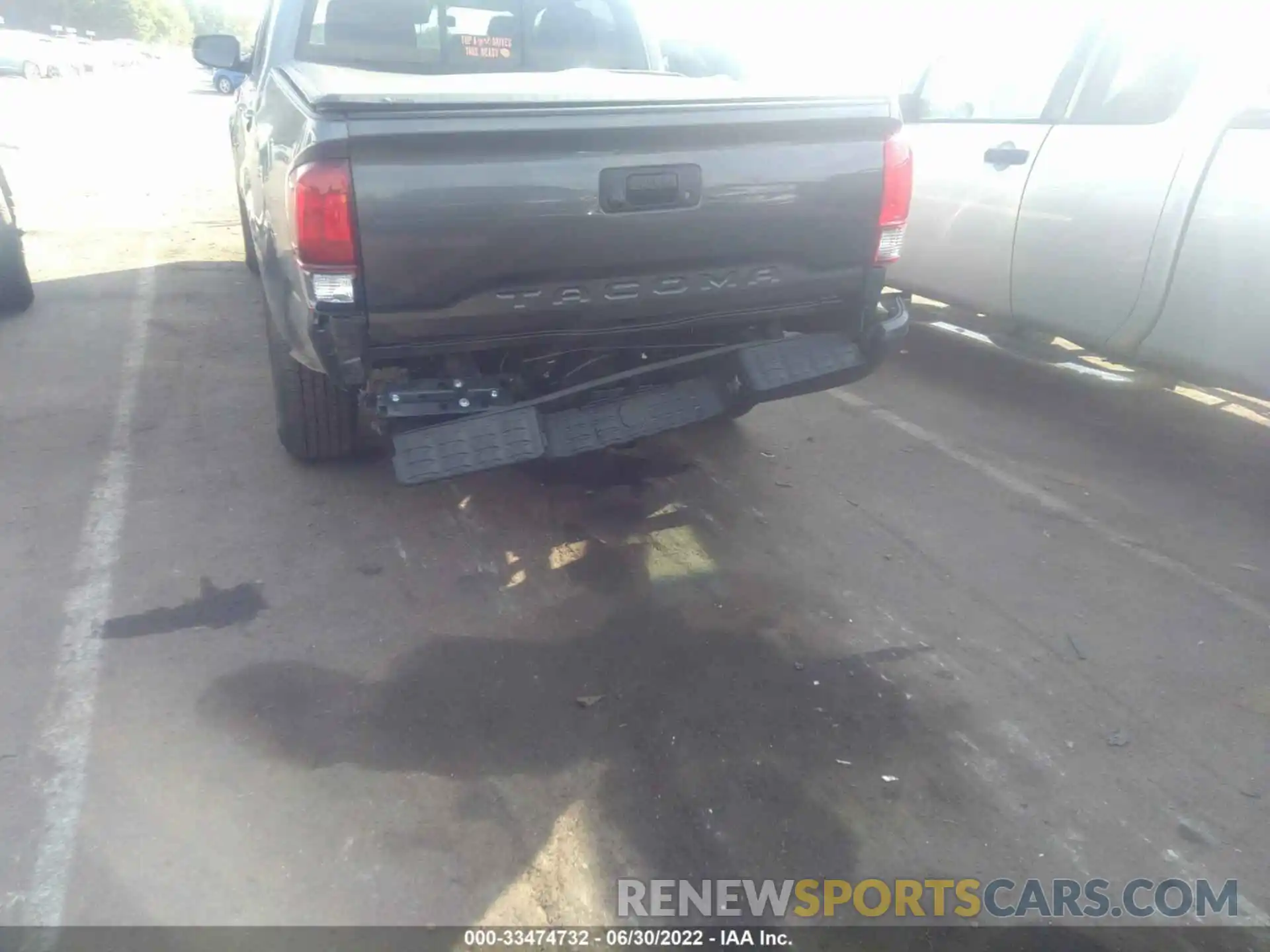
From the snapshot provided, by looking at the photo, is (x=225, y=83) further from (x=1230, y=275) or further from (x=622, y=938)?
(x=622, y=938)

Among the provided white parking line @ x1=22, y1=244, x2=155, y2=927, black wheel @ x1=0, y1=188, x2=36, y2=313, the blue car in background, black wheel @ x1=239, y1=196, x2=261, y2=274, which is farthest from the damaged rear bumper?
the blue car in background

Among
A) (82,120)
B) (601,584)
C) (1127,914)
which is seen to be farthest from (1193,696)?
(82,120)

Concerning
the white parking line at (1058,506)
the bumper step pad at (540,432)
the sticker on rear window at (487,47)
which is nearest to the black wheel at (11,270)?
the sticker on rear window at (487,47)

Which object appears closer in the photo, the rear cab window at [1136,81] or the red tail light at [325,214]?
the red tail light at [325,214]

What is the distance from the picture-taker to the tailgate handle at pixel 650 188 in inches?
120

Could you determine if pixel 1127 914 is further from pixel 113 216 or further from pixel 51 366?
pixel 113 216

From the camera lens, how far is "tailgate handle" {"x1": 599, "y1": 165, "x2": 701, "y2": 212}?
3.06m

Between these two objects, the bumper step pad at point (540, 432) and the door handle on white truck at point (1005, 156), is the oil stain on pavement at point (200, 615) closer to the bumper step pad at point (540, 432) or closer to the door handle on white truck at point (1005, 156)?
the bumper step pad at point (540, 432)

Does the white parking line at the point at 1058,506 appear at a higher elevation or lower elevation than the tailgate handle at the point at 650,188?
lower

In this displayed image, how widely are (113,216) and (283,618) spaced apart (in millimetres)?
8452

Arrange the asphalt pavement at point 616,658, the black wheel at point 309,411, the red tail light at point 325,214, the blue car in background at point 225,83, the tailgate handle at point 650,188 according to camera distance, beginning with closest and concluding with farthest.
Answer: the asphalt pavement at point 616,658 → the red tail light at point 325,214 → the tailgate handle at point 650,188 → the black wheel at point 309,411 → the blue car in background at point 225,83

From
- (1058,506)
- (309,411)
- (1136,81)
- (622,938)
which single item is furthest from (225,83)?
(622,938)

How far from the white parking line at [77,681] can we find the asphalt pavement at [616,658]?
1cm

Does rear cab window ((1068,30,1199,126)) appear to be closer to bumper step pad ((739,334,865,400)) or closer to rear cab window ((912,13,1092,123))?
rear cab window ((912,13,1092,123))
